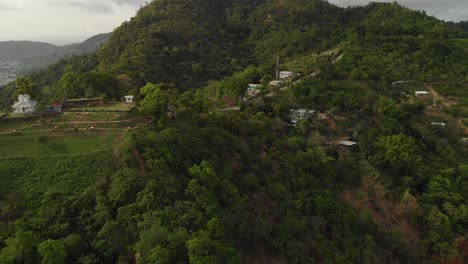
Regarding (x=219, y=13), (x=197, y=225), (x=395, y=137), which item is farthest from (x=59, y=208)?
(x=219, y=13)

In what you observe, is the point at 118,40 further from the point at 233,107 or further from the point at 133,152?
the point at 133,152

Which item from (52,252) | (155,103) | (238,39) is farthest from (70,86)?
(238,39)

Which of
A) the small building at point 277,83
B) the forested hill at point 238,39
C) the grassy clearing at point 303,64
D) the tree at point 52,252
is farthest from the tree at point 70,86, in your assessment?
the grassy clearing at point 303,64

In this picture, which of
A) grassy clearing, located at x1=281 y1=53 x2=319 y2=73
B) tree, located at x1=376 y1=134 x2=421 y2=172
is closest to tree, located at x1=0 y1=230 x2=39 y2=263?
tree, located at x1=376 y1=134 x2=421 y2=172

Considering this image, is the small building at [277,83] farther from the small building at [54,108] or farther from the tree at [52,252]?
the tree at [52,252]

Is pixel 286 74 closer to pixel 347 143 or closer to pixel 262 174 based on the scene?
pixel 347 143
